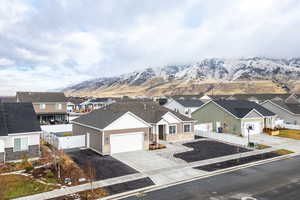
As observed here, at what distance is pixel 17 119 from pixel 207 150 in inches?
828

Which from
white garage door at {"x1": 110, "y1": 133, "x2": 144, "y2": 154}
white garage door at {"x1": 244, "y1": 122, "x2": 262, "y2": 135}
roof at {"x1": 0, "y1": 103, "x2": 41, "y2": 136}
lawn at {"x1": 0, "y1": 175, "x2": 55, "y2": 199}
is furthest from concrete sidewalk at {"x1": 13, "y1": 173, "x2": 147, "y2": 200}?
white garage door at {"x1": 244, "y1": 122, "x2": 262, "y2": 135}

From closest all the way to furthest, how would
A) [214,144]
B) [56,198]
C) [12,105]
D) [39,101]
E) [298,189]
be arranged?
[56,198] → [298,189] → [12,105] → [214,144] → [39,101]

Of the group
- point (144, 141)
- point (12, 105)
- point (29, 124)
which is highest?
point (12, 105)

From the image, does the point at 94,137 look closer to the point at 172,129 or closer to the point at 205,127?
the point at 172,129

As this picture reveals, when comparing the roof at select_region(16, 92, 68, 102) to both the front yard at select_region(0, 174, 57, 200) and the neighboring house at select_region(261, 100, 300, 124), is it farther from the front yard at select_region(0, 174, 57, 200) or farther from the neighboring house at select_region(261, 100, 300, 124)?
the neighboring house at select_region(261, 100, 300, 124)

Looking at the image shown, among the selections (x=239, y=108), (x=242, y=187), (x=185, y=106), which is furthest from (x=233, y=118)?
(x=242, y=187)

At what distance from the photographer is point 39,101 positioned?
1938 inches

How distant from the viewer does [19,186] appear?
588 inches

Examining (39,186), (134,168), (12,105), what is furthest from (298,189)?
(12,105)

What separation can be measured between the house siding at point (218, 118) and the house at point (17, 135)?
94.9 ft

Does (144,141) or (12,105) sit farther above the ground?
(12,105)

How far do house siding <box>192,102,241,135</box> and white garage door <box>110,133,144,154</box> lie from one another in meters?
18.4

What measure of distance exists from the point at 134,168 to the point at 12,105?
1568 centimetres

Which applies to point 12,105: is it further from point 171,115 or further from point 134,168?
point 171,115
